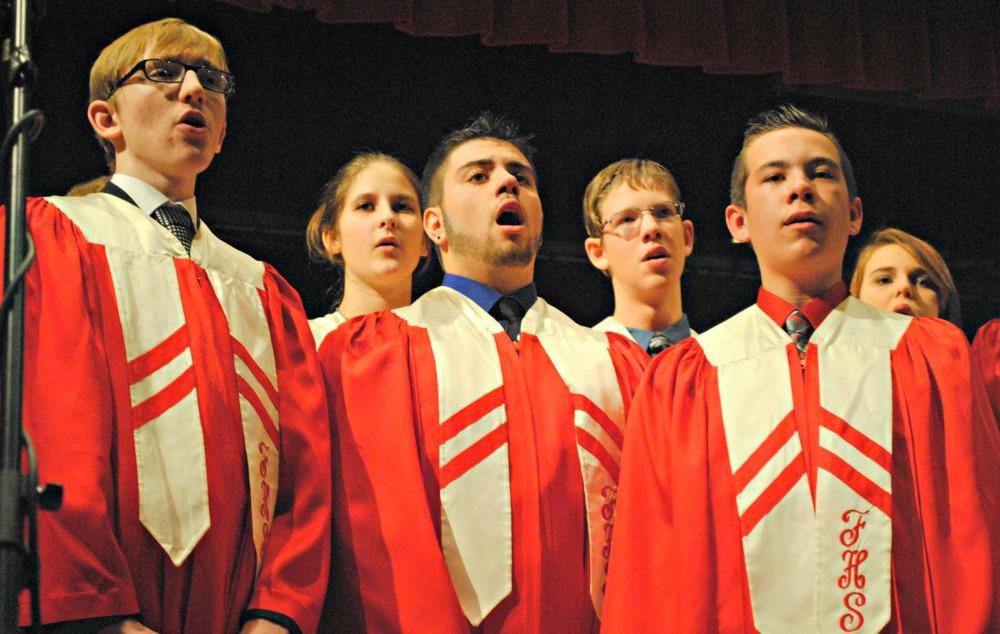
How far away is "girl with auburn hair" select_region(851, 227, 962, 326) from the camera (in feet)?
12.7

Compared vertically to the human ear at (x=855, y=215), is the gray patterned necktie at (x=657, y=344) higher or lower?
lower

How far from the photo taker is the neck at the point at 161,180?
9.39 ft

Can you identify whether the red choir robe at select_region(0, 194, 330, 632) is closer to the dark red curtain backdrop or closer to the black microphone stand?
the black microphone stand

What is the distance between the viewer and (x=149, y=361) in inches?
102

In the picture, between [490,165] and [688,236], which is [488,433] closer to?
[490,165]

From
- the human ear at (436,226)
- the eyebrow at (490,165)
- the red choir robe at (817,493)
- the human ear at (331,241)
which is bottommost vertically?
the red choir robe at (817,493)

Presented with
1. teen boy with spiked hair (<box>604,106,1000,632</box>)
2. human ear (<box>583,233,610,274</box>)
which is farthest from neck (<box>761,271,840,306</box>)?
human ear (<box>583,233,610,274</box>)

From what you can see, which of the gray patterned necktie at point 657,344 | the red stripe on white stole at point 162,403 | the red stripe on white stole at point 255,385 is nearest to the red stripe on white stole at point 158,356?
the red stripe on white stole at point 162,403

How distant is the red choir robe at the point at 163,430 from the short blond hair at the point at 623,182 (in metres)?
1.36

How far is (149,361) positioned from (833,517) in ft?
4.55

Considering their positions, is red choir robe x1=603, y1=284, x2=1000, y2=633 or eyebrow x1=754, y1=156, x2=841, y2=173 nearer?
red choir robe x1=603, y1=284, x2=1000, y2=633

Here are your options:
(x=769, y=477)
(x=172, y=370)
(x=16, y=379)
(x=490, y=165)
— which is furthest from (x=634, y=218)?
(x=16, y=379)

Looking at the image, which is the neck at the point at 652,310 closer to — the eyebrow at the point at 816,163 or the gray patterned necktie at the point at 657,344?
the gray patterned necktie at the point at 657,344

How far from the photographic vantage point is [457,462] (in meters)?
2.85
